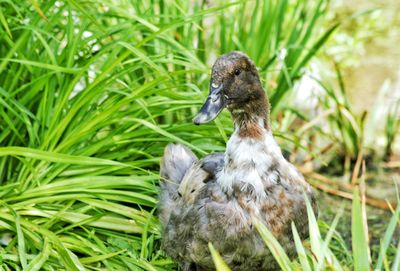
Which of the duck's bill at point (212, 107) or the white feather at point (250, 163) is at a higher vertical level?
the duck's bill at point (212, 107)

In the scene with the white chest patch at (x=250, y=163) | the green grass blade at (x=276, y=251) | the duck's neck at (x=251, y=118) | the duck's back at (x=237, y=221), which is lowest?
the duck's back at (x=237, y=221)

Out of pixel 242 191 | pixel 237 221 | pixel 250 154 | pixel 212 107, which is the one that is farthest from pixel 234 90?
pixel 237 221

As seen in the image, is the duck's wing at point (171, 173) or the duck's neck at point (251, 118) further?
the duck's wing at point (171, 173)

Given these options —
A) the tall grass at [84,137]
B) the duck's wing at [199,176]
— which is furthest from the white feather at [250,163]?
the tall grass at [84,137]

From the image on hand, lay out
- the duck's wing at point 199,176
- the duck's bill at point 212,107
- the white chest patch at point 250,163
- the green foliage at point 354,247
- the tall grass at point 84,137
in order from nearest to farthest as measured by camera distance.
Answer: the green foliage at point 354,247 → the duck's bill at point 212,107 → the white chest patch at point 250,163 → the duck's wing at point 199,176 → the tall grass at point 84,137

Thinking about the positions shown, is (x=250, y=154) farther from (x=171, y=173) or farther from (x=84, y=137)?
(x=84, y=137)

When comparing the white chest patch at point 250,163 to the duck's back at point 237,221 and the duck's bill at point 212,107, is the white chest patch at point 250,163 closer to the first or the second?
the duck's back at point 237,221

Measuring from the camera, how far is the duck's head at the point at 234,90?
3.12 meters

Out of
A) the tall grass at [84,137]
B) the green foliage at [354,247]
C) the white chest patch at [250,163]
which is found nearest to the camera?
the green foliage at [354,247]

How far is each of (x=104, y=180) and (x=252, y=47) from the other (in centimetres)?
137

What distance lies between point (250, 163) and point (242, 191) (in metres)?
0.11

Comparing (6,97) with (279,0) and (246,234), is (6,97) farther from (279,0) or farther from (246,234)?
(279,0)

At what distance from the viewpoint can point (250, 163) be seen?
322cm

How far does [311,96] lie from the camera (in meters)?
5.24
